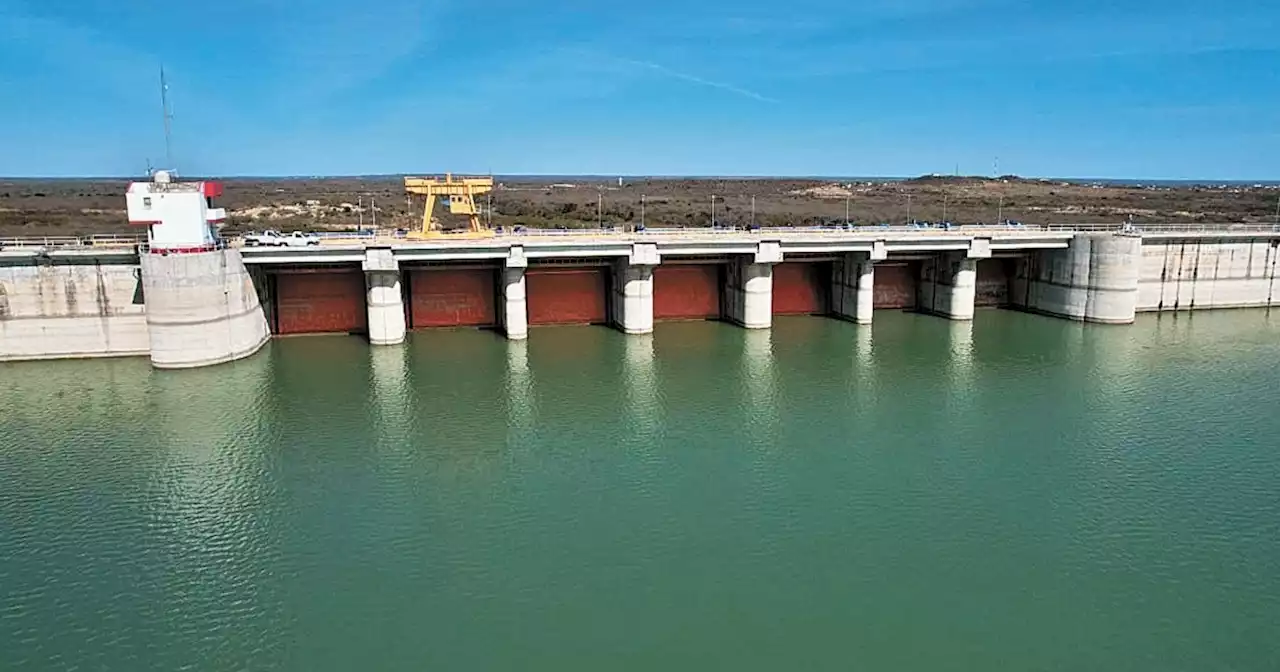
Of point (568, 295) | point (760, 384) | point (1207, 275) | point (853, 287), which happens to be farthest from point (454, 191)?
point (1207, 275)

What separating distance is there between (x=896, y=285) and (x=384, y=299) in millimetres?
32805

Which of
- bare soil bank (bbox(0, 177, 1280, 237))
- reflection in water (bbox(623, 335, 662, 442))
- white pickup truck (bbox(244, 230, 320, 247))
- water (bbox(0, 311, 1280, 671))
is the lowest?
water (bbox(0, 311, 1280, 671))

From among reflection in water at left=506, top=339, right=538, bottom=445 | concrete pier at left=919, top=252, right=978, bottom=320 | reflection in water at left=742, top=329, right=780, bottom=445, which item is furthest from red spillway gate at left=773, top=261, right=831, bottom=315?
reflection in water at left=506, top=339, right=538, bottom=445

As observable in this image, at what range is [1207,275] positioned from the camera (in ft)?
188

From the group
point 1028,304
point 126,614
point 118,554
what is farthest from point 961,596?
point 1028,304

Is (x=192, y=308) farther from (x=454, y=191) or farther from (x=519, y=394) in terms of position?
(x=519, y=394)

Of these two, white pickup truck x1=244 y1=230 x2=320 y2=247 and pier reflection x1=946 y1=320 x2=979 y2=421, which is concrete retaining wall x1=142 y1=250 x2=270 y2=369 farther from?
pier reflection x1=946 y1=320 x2=979 y2=421

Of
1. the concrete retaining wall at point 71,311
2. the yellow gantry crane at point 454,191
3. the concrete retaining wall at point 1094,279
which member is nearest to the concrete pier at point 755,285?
the yellow gantry crane at point 454,191

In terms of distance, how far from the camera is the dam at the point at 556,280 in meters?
39.7

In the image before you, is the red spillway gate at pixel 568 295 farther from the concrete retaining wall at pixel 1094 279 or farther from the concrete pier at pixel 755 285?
the concrete retaining wall at pixel 1094 279

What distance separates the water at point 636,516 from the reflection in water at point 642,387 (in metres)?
0.25

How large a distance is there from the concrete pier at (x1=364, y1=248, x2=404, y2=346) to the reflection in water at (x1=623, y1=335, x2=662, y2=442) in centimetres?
1204

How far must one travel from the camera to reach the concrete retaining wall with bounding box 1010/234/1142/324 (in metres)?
51.3

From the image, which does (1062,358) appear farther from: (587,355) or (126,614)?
(126,614)
